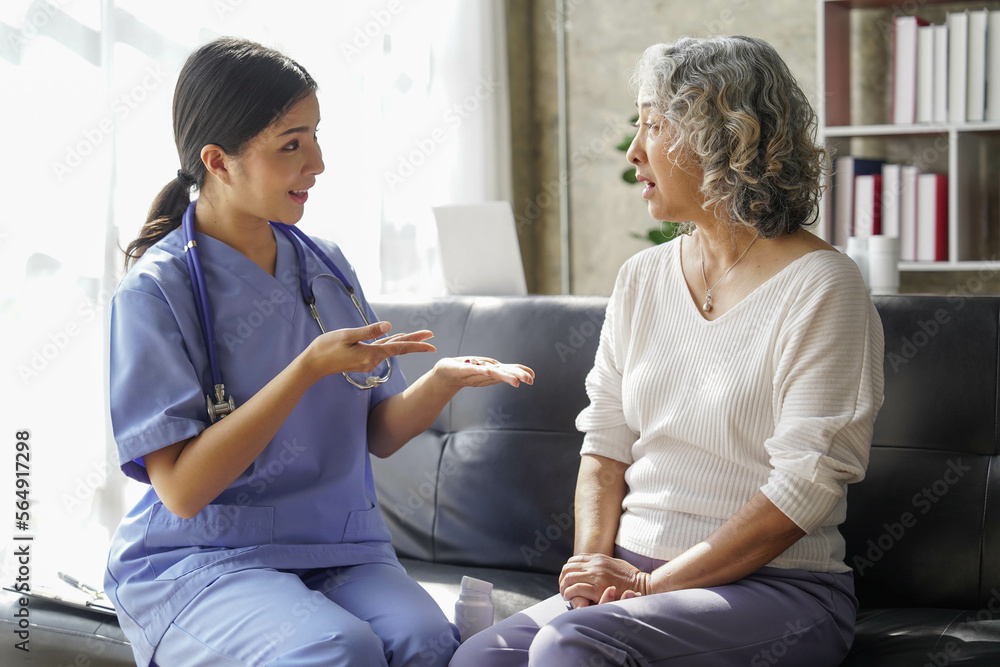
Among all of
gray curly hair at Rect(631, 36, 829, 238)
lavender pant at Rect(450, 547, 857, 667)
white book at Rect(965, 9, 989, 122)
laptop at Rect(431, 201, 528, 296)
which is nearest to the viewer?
lavender pant at Rect(450, 547, 857, 667)

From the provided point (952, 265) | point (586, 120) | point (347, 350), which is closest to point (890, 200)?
point (952, 265)

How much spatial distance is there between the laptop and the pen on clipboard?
3.79ft

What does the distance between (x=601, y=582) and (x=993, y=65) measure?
7.57ft

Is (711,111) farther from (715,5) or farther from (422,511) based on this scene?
(715,5)

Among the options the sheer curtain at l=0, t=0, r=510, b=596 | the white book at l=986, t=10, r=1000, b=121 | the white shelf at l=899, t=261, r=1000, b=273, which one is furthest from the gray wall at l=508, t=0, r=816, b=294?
the sheer curtain at l=0, t=0, r=510, b=596

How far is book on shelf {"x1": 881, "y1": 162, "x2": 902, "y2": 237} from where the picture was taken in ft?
9.68

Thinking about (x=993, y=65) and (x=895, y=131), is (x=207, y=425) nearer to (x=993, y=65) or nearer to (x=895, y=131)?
(x=895, y=131)

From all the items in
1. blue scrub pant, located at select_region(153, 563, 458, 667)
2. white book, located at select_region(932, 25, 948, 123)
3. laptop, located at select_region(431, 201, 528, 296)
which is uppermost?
white book, located at select_region(932, 25, 948, 123)

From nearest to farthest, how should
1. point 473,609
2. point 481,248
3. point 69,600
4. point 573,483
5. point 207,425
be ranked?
point 207,425
point 473,609
point 69,600
point 573,483
point 481,248

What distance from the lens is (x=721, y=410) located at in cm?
140

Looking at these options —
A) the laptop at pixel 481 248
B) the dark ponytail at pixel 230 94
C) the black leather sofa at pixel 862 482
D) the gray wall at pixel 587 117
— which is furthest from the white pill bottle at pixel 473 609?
the gray wall at pixel 587 117

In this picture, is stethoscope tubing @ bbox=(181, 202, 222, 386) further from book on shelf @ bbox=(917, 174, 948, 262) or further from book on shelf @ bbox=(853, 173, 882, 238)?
book on shelf @ bbox=(917, 174, 948, 262)

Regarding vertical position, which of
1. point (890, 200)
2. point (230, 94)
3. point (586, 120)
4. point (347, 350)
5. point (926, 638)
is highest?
point (586, 120)

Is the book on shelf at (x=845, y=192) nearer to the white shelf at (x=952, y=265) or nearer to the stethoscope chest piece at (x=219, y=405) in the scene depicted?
the white shelf at (x=952, y=265)
